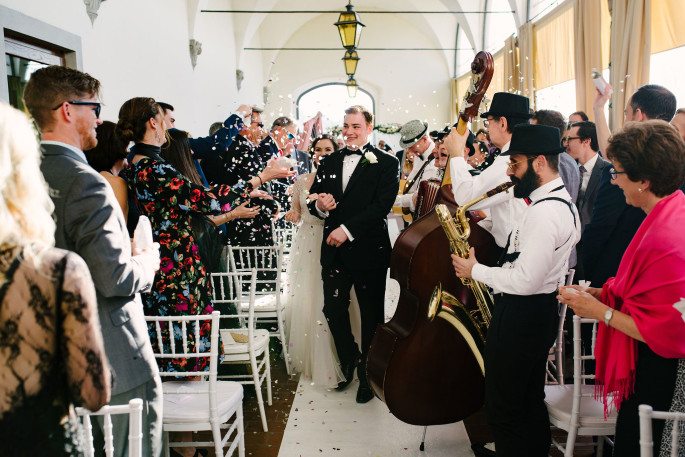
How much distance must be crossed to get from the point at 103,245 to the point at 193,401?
960mm

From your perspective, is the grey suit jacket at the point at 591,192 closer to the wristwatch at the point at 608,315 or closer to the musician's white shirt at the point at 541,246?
the musician's white shirt at the point at 541,246

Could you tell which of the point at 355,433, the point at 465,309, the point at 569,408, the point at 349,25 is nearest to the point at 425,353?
the point at 465,309

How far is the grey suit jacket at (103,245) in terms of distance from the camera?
1538 millimetres

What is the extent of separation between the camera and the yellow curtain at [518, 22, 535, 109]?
9.34 m

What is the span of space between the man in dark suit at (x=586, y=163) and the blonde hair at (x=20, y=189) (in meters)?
3.52

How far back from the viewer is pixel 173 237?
97.4 inches

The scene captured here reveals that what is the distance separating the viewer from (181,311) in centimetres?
246

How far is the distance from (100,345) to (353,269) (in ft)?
7.85

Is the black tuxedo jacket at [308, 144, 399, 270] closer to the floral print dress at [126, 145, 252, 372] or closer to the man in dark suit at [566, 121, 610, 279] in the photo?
the floral print dress at [126, 145, 252, 372]

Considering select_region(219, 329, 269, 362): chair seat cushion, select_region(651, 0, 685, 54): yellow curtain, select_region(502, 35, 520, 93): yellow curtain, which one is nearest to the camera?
select_region(219, 329, 269, 362): chair seat cushion

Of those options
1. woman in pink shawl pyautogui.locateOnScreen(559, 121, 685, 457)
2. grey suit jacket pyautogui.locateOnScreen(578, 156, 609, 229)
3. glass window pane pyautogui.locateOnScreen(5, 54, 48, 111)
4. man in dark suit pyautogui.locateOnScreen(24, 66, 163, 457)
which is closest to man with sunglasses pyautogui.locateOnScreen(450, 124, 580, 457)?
woman in pink shawl pyautogui.locateOnScreen(559, 121, 685, 457)

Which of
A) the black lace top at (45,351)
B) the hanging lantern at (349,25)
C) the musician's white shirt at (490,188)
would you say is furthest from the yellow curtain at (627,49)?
the black lace top at (45,351)

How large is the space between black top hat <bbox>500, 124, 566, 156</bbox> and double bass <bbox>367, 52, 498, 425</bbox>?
1.88ft

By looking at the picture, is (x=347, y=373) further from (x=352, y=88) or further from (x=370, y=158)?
(x=352, y=88)
